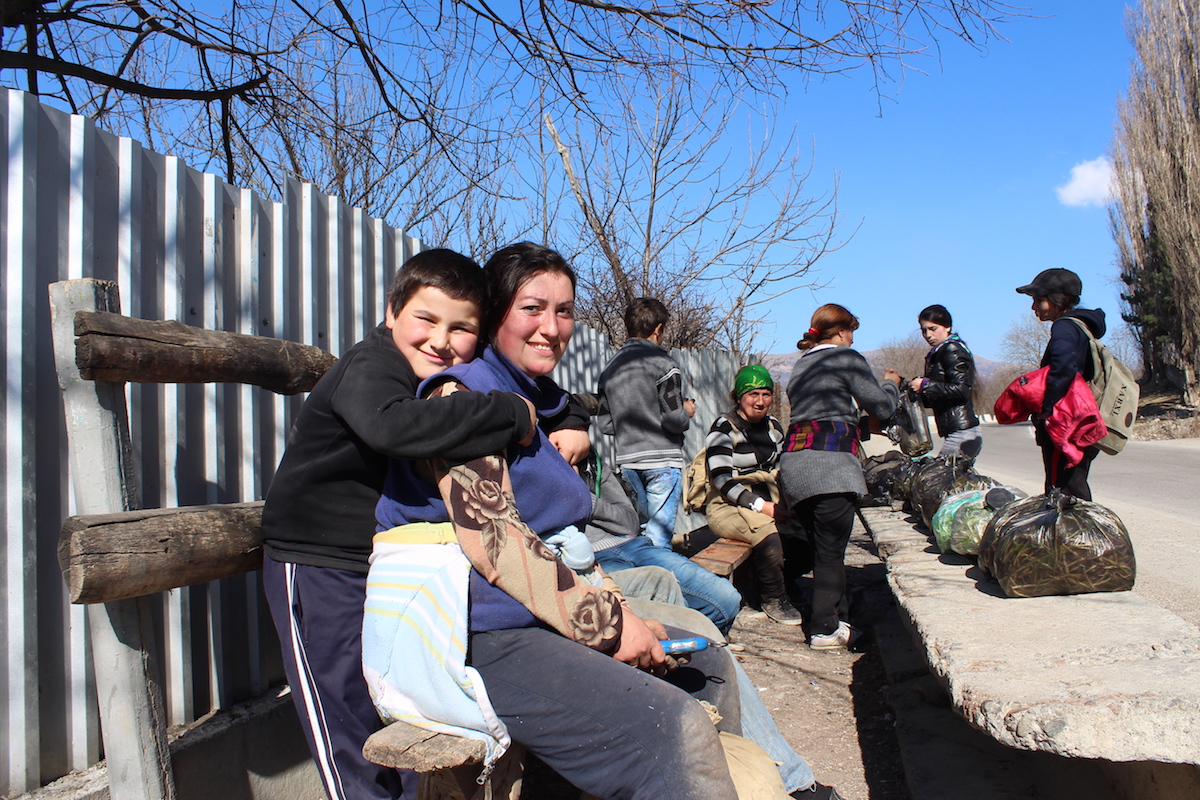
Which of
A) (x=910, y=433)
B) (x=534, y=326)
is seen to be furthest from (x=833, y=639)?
(x=534, y=326)

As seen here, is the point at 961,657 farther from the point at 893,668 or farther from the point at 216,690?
the point at 216,690

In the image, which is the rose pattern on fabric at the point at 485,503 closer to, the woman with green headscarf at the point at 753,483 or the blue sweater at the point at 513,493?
the blue sweater at the point at 513,493

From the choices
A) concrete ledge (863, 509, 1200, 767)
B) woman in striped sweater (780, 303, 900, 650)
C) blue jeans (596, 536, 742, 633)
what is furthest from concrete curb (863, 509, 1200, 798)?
woman in striped sweater (780, 303, 900, 650)

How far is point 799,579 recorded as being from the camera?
5934 millimetres

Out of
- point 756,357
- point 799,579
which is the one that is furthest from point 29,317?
point 756,357

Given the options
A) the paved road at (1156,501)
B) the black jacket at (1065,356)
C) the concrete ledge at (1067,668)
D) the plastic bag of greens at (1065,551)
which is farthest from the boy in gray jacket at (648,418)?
the paved road at (1156,501)

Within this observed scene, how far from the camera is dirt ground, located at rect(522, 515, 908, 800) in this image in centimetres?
307

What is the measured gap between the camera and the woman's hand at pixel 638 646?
1788mm

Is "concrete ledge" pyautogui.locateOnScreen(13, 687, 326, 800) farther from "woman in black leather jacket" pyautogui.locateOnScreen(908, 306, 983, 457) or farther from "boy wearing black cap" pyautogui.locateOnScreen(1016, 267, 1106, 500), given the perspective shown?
"woman in black leather jacket" pyautogui.locateOnScreen(908, 306, 983, 457)

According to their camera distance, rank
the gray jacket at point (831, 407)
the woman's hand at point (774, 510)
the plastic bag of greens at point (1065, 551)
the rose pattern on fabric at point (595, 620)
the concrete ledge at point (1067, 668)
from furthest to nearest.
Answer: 1. the woman's hand at point (774, 510)
2. the gray jacket at point (831, 407)
3. the plastic bag of greens at point (1065, 551)
4. the concrete ledge at point (1067, 668)
5. the rose pattern on fabric at point (595, 620)

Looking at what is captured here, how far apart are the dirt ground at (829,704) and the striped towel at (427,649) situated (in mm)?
1607

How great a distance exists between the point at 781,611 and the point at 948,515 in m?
1.45

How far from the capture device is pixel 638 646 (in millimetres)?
1806

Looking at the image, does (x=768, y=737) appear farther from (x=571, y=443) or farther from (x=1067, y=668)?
(x=571, y=443)
